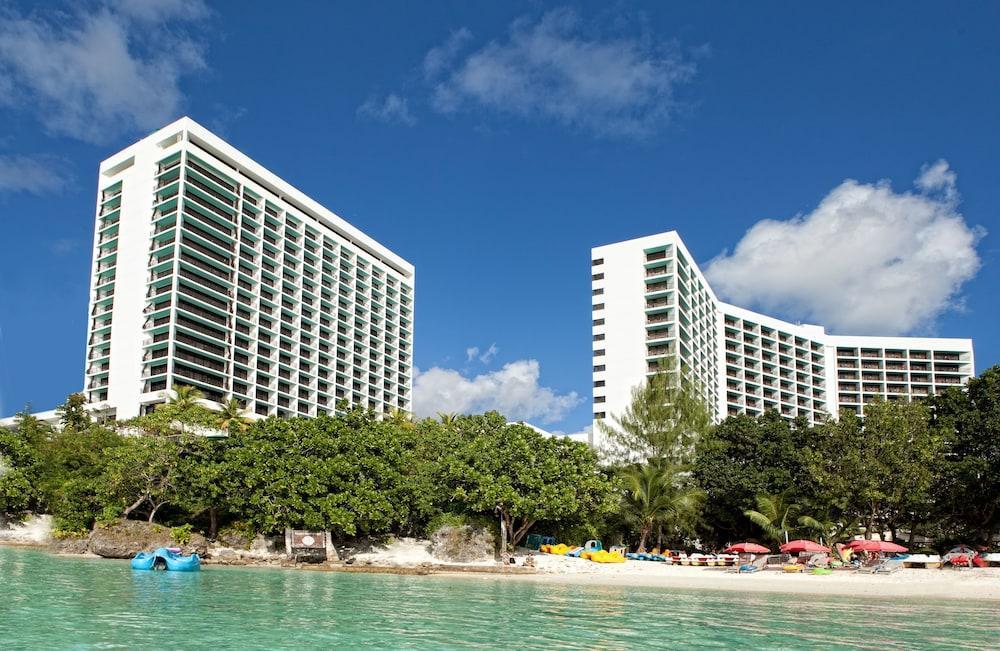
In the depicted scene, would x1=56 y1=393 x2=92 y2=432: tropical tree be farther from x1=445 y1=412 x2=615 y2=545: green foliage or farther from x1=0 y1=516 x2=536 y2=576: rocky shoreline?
x1=445 y1=412 x2=615 y2=545: green foliage

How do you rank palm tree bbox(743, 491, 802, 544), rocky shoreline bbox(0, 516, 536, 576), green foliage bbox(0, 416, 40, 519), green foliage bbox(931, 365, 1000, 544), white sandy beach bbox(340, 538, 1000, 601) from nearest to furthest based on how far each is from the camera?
white sandy beach bbox(340, 538, 1000, 601)
rocky shoreline bbox(0, 516, 536, 576)
green foliage bbox(931, 365, 1000, 544)
palm tree bbox(743, 491, 802, 544)
green foliage bbox(0, 416, 40, 519)

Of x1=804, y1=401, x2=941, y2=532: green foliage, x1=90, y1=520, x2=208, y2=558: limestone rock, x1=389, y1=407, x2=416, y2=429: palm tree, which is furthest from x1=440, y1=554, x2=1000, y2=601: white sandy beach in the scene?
x1=389, y1=407, x2=416, y2=429: palm tree

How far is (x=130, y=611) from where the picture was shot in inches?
872

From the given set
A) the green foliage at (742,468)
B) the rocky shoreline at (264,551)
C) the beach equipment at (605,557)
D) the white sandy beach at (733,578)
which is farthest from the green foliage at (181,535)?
the green foliage at (742,468)

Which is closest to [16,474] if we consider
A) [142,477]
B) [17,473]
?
[17,473]

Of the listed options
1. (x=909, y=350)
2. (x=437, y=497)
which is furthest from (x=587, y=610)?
(x=909, y=350)

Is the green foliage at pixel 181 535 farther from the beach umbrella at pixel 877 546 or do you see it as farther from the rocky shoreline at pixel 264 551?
the beach umbrella at pixel 877 546

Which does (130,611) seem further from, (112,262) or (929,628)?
(112,262)

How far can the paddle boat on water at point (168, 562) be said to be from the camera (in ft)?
119

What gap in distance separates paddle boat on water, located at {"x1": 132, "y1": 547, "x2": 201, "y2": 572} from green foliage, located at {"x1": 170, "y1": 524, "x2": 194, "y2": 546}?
22.0 ft

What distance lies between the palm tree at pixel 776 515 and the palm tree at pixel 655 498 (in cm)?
336

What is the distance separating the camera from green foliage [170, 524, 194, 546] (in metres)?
43.8

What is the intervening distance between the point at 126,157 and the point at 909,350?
389 ft

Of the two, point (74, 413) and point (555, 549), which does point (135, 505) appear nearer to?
point (555, 549)
